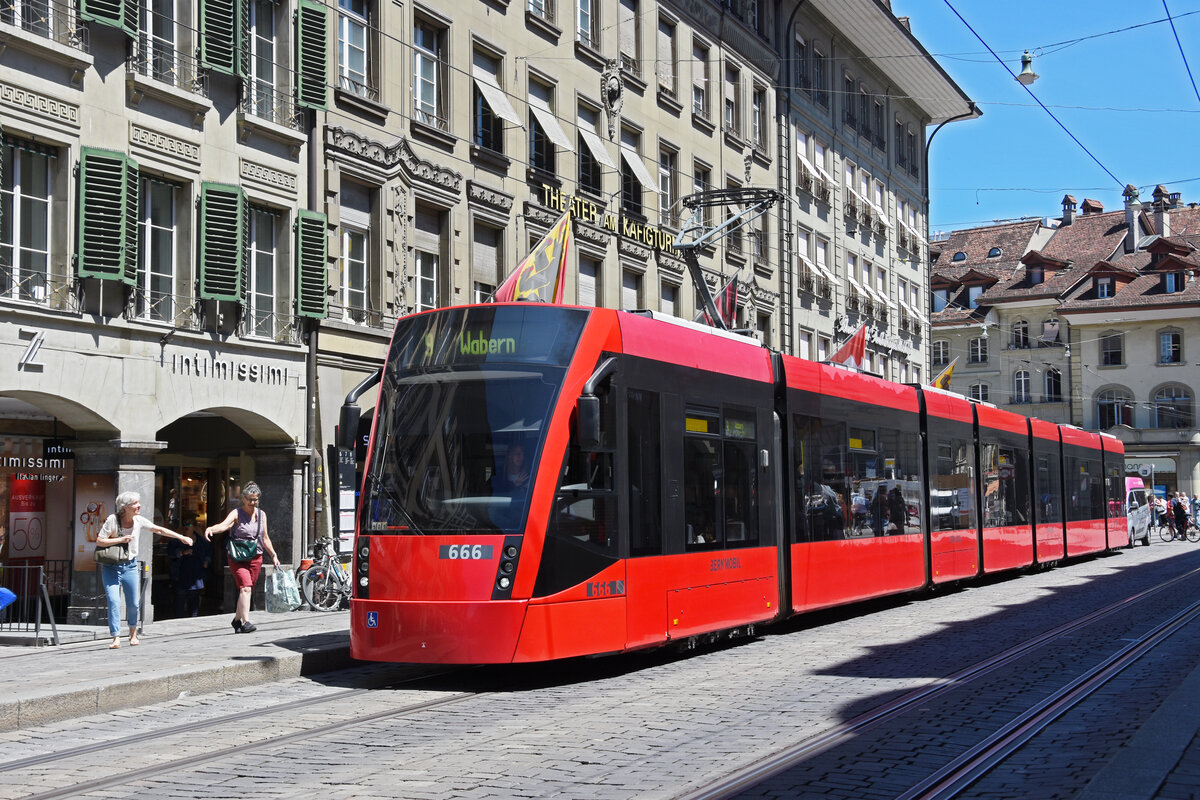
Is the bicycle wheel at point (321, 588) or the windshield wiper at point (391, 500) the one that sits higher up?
the windshield wiper at point (391, 500)

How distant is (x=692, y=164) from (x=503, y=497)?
22.2 m

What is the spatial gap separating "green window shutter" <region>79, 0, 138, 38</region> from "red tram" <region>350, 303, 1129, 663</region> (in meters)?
7.02

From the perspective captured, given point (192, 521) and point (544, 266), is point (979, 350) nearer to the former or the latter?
point (544, 266)

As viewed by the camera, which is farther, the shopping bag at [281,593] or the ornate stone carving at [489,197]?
the ornate stone carving at [489,197]

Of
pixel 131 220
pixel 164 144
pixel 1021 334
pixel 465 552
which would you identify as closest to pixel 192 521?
pixel 131 220

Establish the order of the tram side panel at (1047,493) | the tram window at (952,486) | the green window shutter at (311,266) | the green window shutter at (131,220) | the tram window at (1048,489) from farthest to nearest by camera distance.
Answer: the tram window at (1048,489) → the tram side panel at (1047,493) → the tram window at (952,486) → the green window shutter at (311,266) → the green window shutter at (131,220)

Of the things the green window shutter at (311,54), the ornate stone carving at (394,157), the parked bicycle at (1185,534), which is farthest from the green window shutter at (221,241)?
the parked bicycle at (1185,534)

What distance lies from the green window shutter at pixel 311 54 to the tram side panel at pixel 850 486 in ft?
28.0

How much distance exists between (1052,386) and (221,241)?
60.9 meters

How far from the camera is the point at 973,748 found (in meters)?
7.96

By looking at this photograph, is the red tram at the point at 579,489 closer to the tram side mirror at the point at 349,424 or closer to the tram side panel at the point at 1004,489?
the tram side mirror at the point at 349,424

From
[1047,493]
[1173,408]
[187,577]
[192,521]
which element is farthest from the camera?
[1173,408]

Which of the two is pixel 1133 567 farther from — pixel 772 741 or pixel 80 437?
pixel 772 741

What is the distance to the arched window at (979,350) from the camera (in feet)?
245
